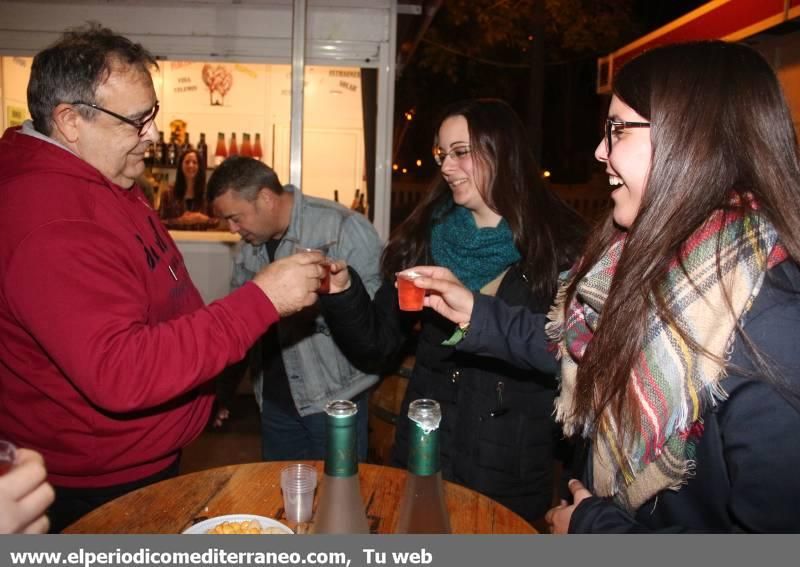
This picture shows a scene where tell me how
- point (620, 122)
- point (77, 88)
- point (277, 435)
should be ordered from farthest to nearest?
1. point (277, 435)
2. point (77, 88)
3. point (620, 122)

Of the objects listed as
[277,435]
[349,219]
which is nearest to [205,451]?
[277,435]

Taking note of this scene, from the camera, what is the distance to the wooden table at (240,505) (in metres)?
1.62

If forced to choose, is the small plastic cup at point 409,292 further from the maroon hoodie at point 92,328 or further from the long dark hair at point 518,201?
the long dark hair at point 518,201

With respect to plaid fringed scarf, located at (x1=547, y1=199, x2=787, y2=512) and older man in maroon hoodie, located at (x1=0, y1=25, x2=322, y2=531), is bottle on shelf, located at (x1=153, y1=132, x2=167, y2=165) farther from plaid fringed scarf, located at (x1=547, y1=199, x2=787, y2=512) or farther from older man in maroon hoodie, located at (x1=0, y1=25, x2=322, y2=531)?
plaid fringed scarf, located at (x1=547, y1=199, x2=787, y2=512)

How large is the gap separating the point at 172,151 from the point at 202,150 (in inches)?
10.9

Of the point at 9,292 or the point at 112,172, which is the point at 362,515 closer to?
the point at 9,292

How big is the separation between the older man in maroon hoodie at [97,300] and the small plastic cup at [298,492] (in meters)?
0.45

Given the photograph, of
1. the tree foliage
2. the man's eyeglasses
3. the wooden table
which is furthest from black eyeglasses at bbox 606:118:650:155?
the tree foliage

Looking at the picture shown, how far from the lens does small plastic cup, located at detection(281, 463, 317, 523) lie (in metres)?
1.62

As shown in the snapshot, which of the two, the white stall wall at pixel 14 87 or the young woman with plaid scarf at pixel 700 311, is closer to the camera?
the young woman with plaid scarf at pixel 700 311

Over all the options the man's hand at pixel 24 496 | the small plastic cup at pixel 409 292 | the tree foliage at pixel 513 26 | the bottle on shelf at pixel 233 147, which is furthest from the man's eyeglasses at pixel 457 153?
the tree foliage at pixel 513 26

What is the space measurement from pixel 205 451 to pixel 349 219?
2515mm

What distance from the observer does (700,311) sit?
1.31 meters

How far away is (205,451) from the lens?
5.06m
